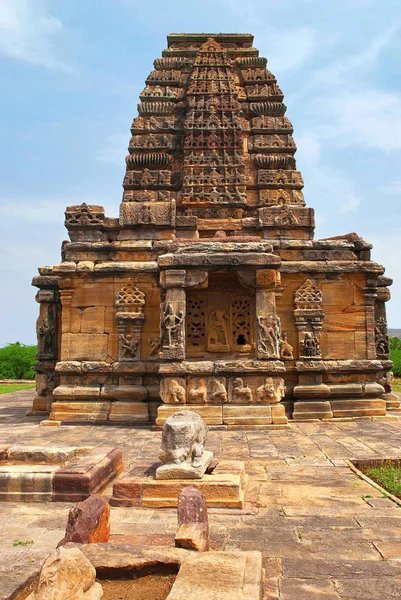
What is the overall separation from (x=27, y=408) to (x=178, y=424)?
382 inches

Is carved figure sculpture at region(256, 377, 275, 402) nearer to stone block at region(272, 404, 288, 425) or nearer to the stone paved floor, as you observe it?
stone block at region(272, 404, 288, 425)

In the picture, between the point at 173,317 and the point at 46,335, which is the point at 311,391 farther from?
the point at 46,335

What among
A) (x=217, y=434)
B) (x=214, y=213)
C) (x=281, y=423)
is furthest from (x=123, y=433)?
(x=214, y=213)

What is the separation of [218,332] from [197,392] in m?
1.67

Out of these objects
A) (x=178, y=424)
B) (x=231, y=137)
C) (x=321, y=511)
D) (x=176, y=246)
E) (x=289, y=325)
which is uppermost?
(x=231, y=137)

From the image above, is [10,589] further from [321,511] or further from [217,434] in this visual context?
[217,434]

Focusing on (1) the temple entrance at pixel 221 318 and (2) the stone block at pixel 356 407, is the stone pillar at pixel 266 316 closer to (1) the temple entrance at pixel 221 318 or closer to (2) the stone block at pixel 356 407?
(1) the temple entrance at pixel 221 318

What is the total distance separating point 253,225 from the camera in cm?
1314

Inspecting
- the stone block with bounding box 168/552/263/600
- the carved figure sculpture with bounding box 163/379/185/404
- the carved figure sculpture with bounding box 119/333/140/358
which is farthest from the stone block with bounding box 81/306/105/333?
the stone block with bounding box 168/552/263/600

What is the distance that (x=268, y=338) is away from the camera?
10.5 meters

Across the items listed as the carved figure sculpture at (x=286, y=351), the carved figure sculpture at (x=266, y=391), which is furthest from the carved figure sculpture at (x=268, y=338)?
the carved figure sculpture at (x=286, y=351)

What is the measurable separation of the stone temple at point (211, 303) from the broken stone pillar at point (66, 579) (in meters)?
7.04

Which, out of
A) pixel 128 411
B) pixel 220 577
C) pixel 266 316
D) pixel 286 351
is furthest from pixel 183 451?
pixel 286 351

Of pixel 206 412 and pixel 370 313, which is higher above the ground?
pixel 370 313
